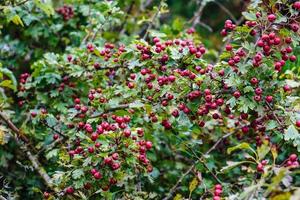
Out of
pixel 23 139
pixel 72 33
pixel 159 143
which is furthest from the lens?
pixel 72 33

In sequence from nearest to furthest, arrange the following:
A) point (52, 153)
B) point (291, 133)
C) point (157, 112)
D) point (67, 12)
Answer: point (291, 133)
point (157, 112)
point (52, 153)
point (67, 12)

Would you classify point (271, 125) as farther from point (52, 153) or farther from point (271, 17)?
point (52, 153)

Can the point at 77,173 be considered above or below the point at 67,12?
below

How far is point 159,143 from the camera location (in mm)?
4020

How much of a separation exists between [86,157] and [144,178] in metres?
0.87

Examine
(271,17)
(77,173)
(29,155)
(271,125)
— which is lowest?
(29,155)

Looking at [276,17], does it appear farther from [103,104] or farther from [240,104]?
[103,104]

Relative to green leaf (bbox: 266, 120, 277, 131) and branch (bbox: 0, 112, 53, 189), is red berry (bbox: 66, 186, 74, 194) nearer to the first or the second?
branch (bbox: 0, 112, 53, 189)

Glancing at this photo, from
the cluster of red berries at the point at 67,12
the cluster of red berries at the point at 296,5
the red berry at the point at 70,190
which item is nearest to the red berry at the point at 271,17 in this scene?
the cluster of red berries at the point at 296,5

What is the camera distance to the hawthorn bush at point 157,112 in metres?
2.85

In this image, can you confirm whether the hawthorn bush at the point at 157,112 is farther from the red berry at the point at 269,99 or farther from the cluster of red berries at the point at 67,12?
the cluster of red berries at the point at 67,12

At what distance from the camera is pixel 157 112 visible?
3137 mm

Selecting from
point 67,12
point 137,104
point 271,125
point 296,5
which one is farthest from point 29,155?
point 296,5

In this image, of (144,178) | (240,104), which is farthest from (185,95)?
(144,178)
